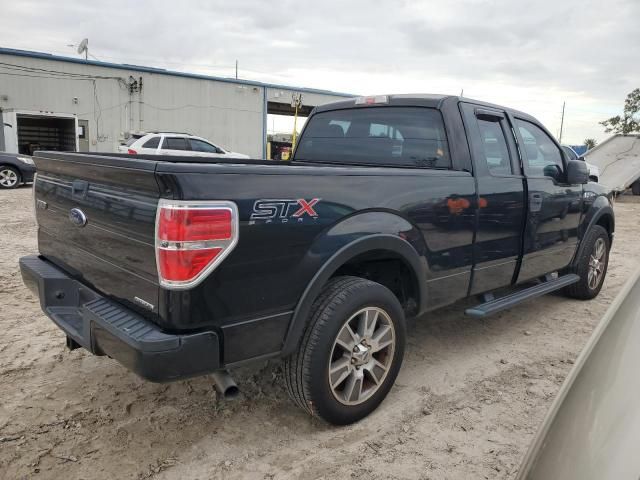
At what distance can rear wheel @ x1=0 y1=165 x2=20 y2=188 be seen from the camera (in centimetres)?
1344

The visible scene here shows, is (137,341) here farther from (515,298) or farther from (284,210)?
(515,298)

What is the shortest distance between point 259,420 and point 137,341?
3.64 ft

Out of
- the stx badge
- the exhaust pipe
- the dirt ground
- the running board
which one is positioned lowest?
the dirt ground

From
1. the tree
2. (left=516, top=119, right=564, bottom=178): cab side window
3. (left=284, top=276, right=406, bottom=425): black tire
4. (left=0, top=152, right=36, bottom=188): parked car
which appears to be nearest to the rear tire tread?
(left=284, top=276, right=406, bottom=425): black tire

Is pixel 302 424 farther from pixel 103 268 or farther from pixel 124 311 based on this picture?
pixel 103 268

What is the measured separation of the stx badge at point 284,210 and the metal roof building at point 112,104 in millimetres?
21134

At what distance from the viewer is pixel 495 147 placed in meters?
3.88

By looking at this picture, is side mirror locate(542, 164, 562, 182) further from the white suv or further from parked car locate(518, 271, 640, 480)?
the white suv

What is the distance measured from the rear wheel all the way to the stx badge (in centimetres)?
1403

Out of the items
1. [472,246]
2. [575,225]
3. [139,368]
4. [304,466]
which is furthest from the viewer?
[575,225]

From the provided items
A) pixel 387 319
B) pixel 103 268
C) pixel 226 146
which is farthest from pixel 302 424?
Answer: pixel 226 146

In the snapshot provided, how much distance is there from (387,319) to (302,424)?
2.59 ft

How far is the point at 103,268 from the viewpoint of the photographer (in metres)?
2.57

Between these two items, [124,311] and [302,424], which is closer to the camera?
[124,311]
